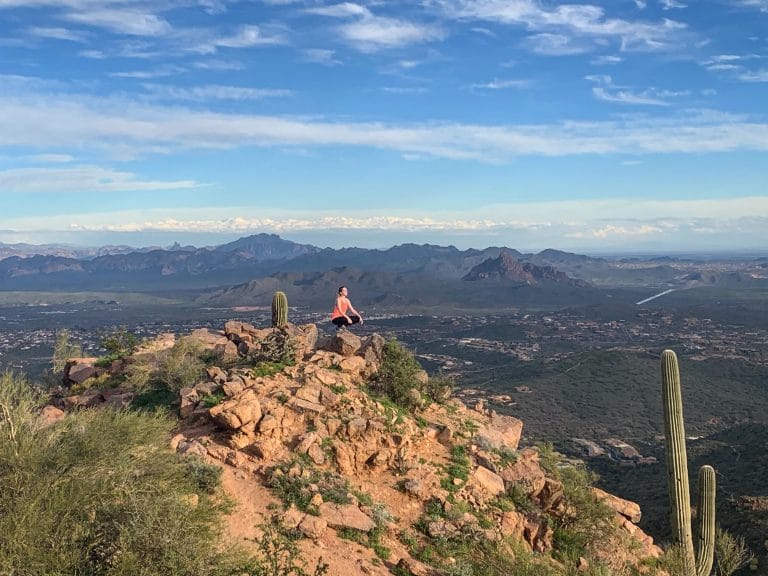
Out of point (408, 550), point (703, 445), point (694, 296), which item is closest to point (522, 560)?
point (408, 550)

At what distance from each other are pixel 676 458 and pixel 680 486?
852mm

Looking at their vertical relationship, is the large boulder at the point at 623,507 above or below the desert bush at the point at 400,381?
below

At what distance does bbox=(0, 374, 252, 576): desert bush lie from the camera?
7988mm

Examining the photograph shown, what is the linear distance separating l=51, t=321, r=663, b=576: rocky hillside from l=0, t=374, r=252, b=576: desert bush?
1.66 m

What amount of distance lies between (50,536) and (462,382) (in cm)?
6373

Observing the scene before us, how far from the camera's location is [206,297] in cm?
19550

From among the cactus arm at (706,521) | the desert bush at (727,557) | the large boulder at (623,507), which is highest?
the large boulder at (623,507)

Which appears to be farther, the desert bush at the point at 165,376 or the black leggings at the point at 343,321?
the black leggings at the point at 343,321

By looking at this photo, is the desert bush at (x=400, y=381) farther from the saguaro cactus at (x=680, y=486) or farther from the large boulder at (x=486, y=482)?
the saguaro cactus at (x=680, y=486)

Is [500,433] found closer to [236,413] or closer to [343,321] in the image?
[343,321]

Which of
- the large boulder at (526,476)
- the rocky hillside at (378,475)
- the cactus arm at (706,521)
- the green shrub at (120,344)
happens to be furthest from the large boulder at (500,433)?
the green shrub at (120,344)

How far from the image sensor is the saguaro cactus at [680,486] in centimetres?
1761

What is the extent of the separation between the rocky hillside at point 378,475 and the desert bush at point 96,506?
1664mm

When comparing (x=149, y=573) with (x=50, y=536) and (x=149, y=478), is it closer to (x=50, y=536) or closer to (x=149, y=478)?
(x=50, y=536)
